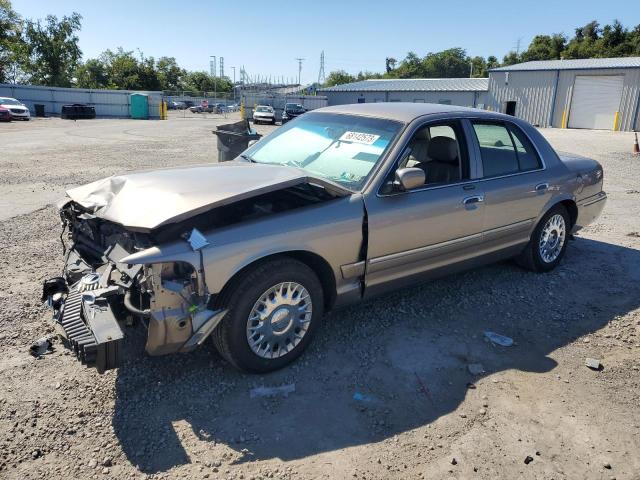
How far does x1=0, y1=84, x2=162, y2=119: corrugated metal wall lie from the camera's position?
41.0 meters

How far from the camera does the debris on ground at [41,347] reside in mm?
3566

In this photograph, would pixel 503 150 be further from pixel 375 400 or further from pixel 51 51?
pixel 51 51

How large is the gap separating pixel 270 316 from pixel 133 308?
0.86 meters

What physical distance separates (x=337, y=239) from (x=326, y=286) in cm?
38

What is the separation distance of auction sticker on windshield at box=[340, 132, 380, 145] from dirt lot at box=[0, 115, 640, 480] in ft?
4.82

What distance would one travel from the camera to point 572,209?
18.1 ft

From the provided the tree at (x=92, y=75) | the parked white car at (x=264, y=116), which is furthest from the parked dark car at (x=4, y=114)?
the tree at (x=92, y=75)

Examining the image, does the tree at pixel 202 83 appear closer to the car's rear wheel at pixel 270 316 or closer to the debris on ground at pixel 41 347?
the debris on ground at pixel 41 347

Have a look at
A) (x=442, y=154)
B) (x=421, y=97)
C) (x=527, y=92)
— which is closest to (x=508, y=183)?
(x=442, y=154)

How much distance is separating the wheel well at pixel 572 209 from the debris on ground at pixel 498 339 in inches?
82.4

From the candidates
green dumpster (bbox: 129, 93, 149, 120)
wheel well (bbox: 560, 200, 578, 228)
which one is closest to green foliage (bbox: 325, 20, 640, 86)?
green dumpster (bbox: 129, 93, 149, 120)

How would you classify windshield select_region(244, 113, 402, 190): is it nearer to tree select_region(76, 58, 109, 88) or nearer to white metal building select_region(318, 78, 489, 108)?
white metal building select_region(318, 78, 489, 108)

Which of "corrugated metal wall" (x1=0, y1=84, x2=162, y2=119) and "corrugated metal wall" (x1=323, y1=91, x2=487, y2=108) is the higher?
"corrugated metal wall" (x1=323, y1=91, x2=487, y2=108)

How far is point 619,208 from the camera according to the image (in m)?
8.70
